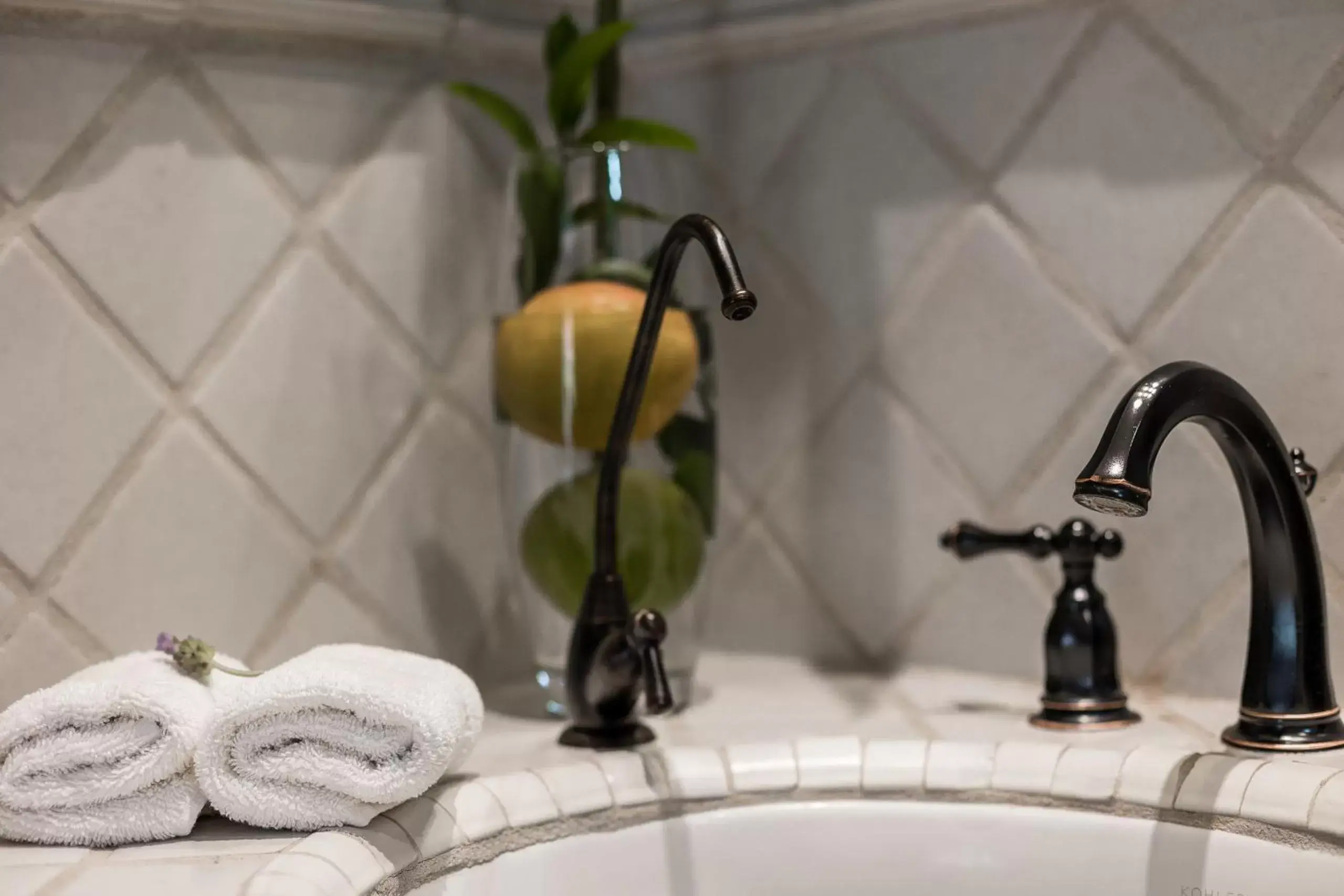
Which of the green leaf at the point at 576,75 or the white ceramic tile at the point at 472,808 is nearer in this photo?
the white ceramic tile at the point at 472,808

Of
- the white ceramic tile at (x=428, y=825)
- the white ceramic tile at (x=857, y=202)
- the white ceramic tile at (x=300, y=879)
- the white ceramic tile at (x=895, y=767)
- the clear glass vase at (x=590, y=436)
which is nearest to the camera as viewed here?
the white ceramic tile at (x=300, y=879)

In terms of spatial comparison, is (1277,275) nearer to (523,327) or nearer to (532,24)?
(523,327)

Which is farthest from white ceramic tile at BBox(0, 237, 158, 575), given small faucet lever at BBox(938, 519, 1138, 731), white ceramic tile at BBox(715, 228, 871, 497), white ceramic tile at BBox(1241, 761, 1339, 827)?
white ceramic tile at BBox(1241, 761, 1339, 827)

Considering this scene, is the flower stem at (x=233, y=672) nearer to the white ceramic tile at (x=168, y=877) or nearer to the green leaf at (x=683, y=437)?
the white ceramic tile at (x=168, y=877)

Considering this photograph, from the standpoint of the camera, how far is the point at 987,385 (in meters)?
0.97

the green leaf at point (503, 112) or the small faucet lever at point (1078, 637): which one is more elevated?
the green leaf at point (503, 112)

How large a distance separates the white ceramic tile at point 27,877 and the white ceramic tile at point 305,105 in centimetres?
49

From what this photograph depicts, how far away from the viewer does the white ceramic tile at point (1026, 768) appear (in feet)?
2.45

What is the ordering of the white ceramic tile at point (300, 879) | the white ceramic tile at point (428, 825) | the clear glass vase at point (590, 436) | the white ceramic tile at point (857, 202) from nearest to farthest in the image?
the white ceramic tile at point (300, 879) → the white ceramic tile at point (428, 825) → the clear glass vase at point (590, 436) → the white ceramic tile at point (857, 202)

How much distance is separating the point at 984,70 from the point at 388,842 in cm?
71

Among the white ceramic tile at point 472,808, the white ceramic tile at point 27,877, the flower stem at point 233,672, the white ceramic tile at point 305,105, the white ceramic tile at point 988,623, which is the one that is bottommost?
the white ceramic tile at point 27,877

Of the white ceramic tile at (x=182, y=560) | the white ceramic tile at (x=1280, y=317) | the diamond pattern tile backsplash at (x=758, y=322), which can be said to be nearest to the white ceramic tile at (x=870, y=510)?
the diamond pattern tile backsplash at (x=758, y=322)

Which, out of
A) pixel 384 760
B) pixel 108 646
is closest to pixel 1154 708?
pixel 384 760

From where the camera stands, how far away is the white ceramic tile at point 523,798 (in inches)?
28.2
